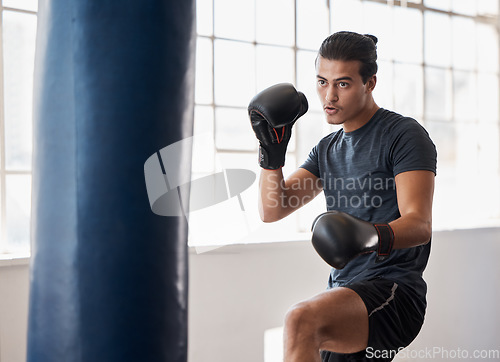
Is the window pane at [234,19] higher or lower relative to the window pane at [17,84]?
higher

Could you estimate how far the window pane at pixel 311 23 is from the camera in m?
3.04

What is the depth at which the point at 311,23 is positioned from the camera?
3.08 metres

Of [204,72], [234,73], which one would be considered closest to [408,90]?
[234,73]

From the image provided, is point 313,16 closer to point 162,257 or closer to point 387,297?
point 387,297

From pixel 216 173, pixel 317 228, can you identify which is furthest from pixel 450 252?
pixel 317 228

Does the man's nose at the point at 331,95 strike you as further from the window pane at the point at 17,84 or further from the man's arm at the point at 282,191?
the window pane at the point at 17,84

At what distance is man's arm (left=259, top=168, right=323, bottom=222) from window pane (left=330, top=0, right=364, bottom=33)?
1.45 m

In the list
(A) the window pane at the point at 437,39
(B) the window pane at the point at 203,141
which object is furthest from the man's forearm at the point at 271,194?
(A) the window pane at the point at 437,39

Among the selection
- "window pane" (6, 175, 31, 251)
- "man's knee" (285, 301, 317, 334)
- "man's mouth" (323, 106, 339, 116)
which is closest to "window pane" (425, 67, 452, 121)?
"man's mouth" (323, 106, 339, 116)

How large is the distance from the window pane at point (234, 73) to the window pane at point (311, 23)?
37cm

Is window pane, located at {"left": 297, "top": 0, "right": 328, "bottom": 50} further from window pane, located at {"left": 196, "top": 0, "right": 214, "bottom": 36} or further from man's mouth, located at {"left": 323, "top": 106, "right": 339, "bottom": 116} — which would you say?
man's mouth, located at {"left": 323, "top": 106, "right": 339, "bottom": 116}

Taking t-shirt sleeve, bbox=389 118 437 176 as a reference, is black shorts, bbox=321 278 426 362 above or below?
below

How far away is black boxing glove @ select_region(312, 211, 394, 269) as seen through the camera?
54.4 inches

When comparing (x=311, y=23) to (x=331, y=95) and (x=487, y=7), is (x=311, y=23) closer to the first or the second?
(x=331, y=95)
